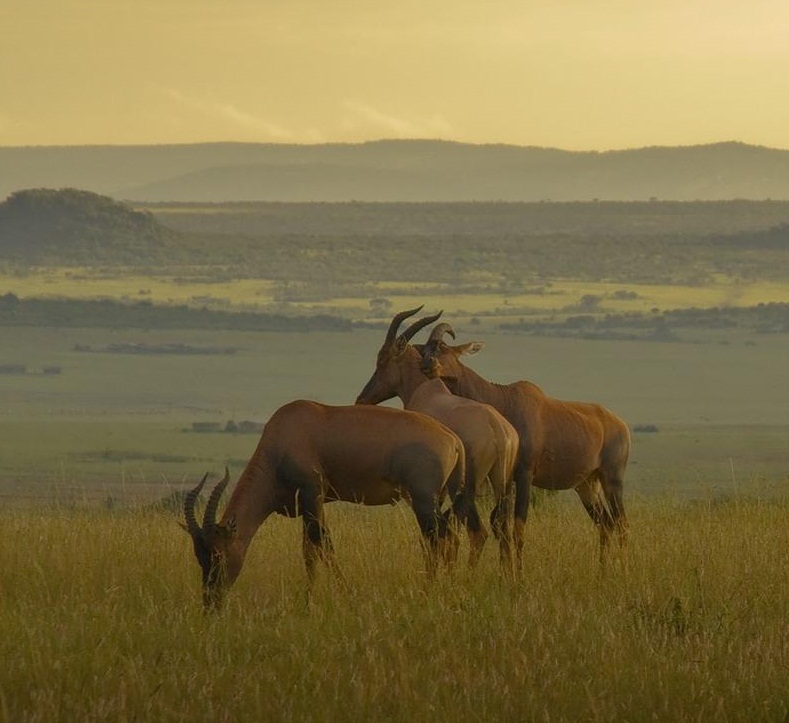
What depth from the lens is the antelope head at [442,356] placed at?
13562 mm

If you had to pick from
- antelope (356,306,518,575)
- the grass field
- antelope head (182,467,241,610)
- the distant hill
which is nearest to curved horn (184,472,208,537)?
antelope head (182,467,241,610)

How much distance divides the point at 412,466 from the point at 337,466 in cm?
44

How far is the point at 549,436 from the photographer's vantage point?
13500 millimetres

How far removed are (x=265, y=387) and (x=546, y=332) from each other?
58.8 feet

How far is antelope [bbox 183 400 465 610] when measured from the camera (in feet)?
38.4

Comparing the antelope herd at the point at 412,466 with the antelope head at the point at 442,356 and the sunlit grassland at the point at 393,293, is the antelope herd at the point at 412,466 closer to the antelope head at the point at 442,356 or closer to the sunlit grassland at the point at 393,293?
the antelope head at the point at 442,356

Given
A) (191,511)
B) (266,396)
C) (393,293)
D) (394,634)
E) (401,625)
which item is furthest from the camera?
(393,293)

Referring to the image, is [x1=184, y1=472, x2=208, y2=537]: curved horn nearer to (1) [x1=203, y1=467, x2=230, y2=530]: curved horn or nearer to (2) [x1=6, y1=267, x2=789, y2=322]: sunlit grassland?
(1) [x1=203, y1=467, x2=230, y2=530]: curved horn

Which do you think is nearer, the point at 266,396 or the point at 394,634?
the point at 394,634

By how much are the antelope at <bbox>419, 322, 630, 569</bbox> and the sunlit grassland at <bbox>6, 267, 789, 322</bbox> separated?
69.3 m

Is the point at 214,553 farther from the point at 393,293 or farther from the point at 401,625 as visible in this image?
Result: the point at 393,293

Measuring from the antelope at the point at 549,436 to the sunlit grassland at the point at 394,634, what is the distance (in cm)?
36

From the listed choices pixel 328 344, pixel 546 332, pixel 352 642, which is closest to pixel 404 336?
pixel 352 642

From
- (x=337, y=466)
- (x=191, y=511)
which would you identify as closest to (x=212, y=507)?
(x=191, y=511)
